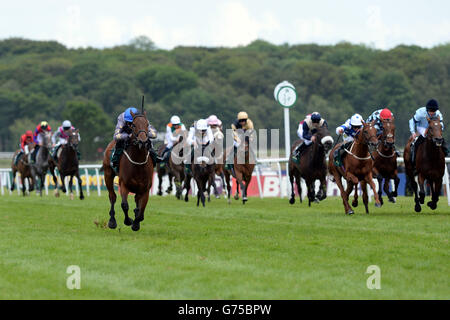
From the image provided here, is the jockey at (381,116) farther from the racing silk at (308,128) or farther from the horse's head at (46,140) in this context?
the horse's head at (46,140)

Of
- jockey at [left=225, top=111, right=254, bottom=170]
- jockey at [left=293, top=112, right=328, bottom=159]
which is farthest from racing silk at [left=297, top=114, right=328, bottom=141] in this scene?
jockey at [left=225, top=111, right=254, bottom=170]

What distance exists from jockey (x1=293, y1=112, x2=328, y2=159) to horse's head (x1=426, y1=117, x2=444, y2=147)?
307 centimetres

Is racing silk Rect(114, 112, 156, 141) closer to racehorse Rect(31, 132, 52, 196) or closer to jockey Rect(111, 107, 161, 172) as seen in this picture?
jockey Rect(111, 107, 161, 172)

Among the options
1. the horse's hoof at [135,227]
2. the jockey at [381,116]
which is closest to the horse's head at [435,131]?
the jockey at [381,116]

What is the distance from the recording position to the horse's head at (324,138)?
15602 millimetres

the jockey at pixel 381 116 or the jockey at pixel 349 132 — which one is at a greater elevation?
the jockey at pixel 381 116

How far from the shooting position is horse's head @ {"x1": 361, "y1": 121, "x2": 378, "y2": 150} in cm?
1395

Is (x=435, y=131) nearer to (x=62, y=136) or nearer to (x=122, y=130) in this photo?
(x=122, y=130)

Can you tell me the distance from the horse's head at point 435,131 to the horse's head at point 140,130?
16.1 ft

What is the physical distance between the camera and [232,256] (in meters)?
8.87

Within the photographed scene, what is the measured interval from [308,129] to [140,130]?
261 inches

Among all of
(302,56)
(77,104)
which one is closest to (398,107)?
(77,104)

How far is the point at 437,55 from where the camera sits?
95.6m
